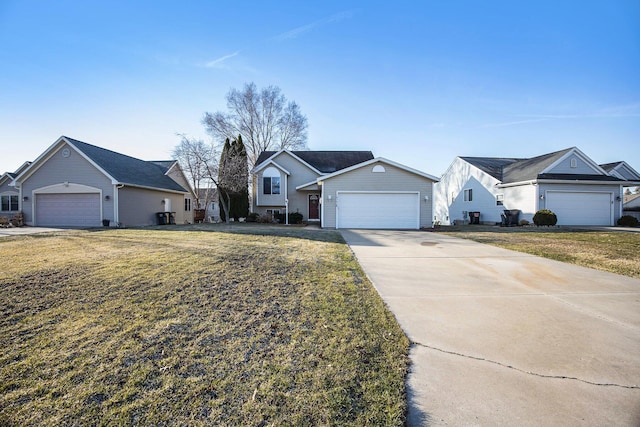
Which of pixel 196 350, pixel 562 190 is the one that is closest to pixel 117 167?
pixel 196 350

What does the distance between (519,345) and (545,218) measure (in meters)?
17.3

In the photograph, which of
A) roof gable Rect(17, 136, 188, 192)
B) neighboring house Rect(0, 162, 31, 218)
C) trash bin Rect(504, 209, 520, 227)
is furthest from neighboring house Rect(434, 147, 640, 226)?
neighboring house Rect(0, 162, 31, 218)

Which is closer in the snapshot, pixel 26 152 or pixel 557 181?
pixel 557 181

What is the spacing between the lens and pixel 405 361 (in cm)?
236

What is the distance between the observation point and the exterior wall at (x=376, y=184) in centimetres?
1521

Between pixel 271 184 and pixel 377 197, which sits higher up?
pixel 271 184

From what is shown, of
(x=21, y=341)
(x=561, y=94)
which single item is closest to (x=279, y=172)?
(x=561, y=94)

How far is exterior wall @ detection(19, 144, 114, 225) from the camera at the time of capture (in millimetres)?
15898

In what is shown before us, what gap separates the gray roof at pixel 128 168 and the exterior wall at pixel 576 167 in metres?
26.5

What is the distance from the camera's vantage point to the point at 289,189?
21.1 metres

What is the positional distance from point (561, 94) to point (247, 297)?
18882 millimetres

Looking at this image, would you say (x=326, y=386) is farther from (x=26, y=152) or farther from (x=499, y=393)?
(x=26, y=152)

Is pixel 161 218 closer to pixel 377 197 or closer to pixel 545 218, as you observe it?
pixel 377 197

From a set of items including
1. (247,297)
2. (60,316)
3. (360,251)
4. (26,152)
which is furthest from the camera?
(26,152)
